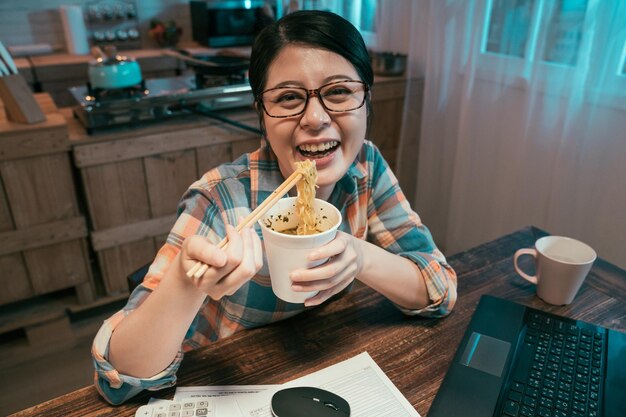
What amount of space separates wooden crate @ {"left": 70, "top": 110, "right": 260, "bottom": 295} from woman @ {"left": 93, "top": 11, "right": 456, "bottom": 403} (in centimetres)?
126

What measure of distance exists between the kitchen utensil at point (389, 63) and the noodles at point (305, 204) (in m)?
2.06

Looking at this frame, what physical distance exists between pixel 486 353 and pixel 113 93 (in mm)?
1993

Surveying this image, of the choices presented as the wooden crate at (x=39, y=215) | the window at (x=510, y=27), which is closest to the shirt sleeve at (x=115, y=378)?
the wooden crate at (x=39, y=215)

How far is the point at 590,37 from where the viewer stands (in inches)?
66.8

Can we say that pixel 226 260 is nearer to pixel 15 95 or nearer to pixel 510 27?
pixel 15 95

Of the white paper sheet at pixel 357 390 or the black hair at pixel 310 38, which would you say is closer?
the white paper sheet at pixel 357 390

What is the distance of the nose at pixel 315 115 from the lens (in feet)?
3.12

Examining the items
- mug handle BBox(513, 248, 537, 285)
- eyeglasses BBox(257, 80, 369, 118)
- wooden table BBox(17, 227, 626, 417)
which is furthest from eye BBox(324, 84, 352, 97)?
mug handle BBox(513, 248, 537, 285)

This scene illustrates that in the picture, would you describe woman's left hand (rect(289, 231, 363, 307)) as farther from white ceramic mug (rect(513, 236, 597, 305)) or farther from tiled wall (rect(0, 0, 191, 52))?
tiled wall (rect(0, 0, 191, 52))

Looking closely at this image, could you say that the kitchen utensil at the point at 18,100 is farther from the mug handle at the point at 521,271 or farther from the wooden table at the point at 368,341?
the mug handle at the point at 521,271

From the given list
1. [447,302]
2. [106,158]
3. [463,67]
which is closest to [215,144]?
[106,158]

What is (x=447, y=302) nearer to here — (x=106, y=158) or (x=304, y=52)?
(x=304, y=52)

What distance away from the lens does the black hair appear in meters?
0.97

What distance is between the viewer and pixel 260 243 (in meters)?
0.76
